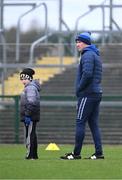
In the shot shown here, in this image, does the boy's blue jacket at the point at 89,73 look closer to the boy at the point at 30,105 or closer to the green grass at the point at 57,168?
the boy at the point at 30,105

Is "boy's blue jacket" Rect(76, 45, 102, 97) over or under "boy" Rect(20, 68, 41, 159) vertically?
over

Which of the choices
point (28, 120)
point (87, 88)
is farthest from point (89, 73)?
point (28, 120)

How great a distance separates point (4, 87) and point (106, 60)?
3.37m

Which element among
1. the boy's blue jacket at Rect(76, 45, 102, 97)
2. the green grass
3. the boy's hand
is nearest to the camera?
the green grass

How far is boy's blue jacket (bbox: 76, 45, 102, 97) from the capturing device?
12070mm

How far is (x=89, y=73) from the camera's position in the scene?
12.0 m

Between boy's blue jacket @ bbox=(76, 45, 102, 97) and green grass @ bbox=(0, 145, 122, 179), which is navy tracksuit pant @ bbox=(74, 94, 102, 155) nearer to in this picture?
boy's blue jacket @ bbox=(76, 45, 102, 97)

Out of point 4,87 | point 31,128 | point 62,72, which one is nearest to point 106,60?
point 62,72

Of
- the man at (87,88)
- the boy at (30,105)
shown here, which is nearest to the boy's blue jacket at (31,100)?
the boy at (30,105)

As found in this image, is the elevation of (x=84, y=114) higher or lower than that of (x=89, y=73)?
lower

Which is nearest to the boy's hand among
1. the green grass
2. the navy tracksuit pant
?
the green grass

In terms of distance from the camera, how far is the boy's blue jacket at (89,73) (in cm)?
1207

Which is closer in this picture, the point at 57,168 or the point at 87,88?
the point at 57,168

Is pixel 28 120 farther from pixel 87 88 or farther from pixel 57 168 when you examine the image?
pixel 57 168
